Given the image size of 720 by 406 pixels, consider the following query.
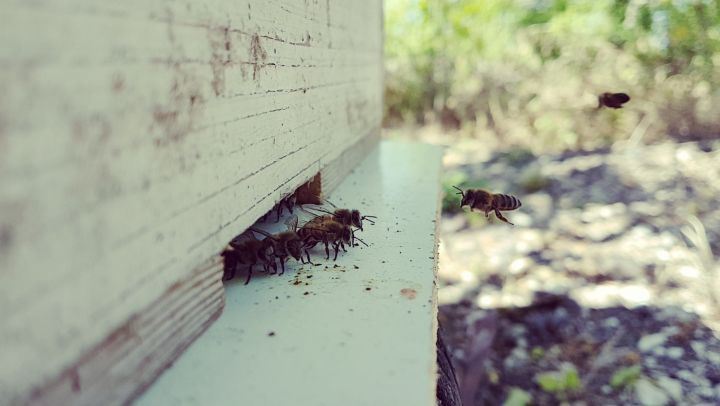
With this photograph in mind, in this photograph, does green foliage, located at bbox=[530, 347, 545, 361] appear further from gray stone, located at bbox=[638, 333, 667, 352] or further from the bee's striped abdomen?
the bee's striped abdomen

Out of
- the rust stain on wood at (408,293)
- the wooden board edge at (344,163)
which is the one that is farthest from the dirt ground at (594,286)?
the rust stain on wood at (408,293)

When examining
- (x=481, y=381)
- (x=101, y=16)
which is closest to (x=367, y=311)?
(x=101, y=16)

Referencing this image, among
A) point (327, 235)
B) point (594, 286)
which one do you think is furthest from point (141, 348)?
point (594, 286)

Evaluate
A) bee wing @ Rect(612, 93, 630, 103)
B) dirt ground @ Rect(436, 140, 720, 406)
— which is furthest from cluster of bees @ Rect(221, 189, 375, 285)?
bee wing @ Rect(612, 93, 630, 103)

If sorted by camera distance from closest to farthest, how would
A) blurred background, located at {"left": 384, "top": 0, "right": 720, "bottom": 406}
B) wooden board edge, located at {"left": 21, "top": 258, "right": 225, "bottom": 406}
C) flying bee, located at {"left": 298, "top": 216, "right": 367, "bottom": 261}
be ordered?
wooden board edge, located at {"left": 21, "top": 258, "right": 225, "bottom": 406}
flying bee, located at {"left": 298, "top": 216, "right": 367, "bottom": 261}
blurred background, located at {"left": 384, "top": 0, "right": 720, "bottom": 406}

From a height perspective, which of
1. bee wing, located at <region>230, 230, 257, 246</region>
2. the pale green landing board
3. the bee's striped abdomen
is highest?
bee wing, located at <region>230, 230, 257, 246</region>

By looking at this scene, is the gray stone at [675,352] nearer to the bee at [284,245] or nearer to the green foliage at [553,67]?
the bee at [284,245]

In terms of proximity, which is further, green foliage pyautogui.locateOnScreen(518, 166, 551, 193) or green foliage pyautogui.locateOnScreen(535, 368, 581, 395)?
green foliage pyautogui.locateOnScreen(518, 166, 551, 193)
